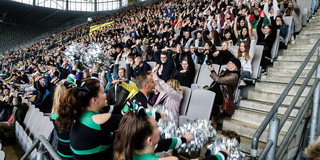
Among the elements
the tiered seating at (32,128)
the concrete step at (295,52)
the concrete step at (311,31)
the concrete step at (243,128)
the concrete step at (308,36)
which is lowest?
the tiered seating at (32,128)

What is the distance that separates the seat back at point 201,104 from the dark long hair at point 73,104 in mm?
1843

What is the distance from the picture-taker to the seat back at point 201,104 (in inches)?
113

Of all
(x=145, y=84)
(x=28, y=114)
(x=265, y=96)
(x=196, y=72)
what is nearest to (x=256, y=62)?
(x=265, y=96)

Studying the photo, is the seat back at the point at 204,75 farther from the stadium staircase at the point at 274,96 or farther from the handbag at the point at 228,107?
the handbag at the point at 228,107

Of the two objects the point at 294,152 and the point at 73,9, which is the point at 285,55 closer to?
the point at 294,152

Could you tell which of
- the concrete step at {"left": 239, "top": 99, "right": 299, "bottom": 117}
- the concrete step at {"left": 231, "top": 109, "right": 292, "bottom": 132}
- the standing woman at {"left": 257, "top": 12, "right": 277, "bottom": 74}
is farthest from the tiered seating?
the standing woman at {"left": 257, "top": 12, "right": 277, "bottom": 74}

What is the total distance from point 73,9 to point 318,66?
3202 centimetres

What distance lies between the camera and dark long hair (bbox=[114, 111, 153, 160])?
112cm

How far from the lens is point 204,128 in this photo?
1581 millimetres

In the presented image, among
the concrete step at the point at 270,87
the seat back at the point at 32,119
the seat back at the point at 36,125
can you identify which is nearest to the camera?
the concrete step at the point at 270,87

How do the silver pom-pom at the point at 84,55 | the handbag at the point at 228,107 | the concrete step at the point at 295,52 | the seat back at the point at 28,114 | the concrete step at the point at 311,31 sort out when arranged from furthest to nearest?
the seat back at the point at 28,114 → the concrete step at the point at 311,31 → the concrete step at the point at 295,52 → the silver pom-pom at the point at 84,55 → the handbag at the point at 228,107

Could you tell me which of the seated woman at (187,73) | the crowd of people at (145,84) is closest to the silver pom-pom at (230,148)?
the crowd of people at (145,84)

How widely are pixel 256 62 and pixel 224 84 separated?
1.13 metres

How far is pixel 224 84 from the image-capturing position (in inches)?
119
